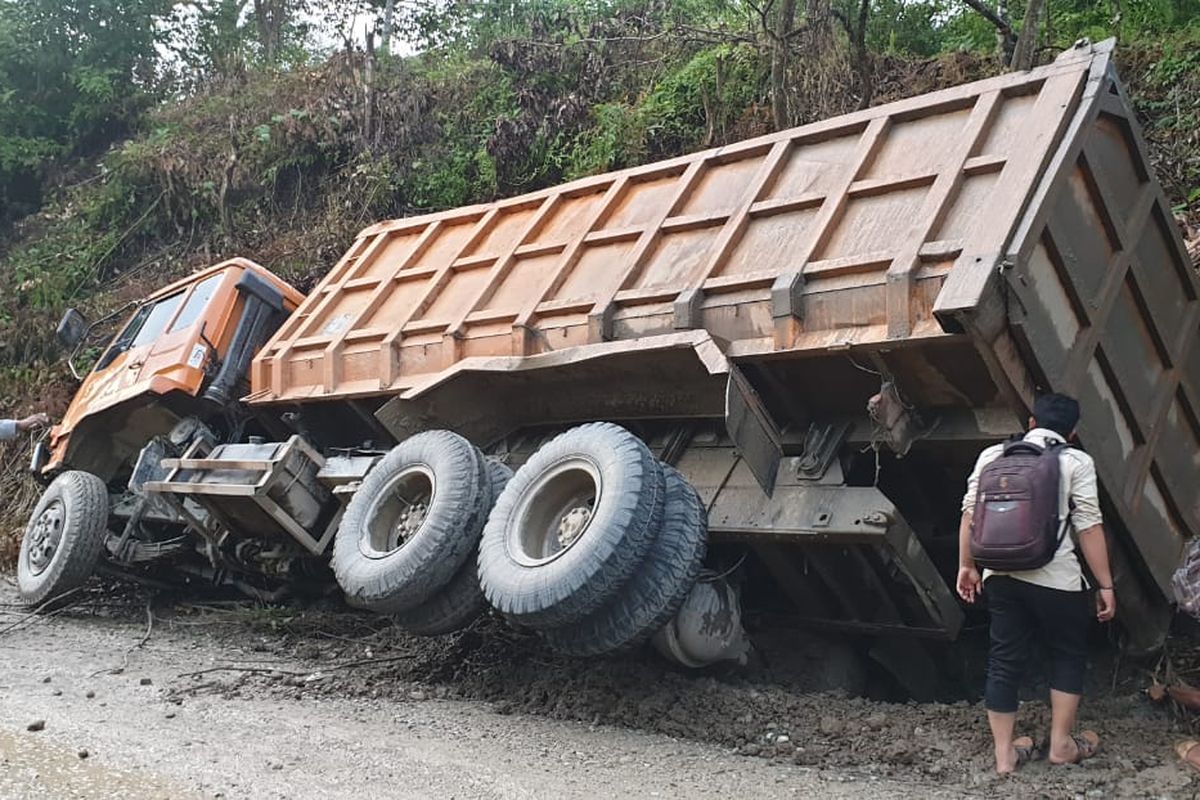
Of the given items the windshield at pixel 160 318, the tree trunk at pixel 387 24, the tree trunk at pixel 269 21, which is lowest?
the windshield at pixel 160 318

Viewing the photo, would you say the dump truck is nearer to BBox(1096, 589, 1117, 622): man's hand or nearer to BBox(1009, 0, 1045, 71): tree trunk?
BBox(1096, 589, 1117, 622): man's hand

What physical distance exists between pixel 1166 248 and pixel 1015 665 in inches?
93.3

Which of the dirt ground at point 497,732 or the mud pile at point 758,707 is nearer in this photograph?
the dirt ground at point 497,732

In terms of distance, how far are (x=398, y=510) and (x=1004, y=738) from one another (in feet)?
9.76

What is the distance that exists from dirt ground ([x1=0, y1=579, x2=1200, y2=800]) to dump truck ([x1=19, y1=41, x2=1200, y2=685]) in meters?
0.34

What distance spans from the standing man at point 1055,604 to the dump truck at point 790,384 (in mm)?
449

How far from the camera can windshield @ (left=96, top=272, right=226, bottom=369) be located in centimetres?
787

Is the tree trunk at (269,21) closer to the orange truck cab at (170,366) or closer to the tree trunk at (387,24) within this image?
the tree trunk at (387,24)

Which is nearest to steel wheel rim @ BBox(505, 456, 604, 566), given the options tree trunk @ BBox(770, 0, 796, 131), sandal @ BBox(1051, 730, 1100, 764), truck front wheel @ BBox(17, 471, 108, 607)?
sandal @ BBox(1051, 730, 1100, 764)

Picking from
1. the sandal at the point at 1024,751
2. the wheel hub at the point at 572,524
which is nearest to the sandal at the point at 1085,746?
the sandal at the point at 1024,751

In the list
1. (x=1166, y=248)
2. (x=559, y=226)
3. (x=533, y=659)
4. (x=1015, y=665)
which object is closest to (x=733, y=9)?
(x=559, y=226)

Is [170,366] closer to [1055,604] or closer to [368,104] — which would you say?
[1055,604]

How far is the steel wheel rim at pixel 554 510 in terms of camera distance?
4.44m

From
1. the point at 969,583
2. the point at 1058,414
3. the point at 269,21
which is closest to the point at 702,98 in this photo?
the point at 1058,414
